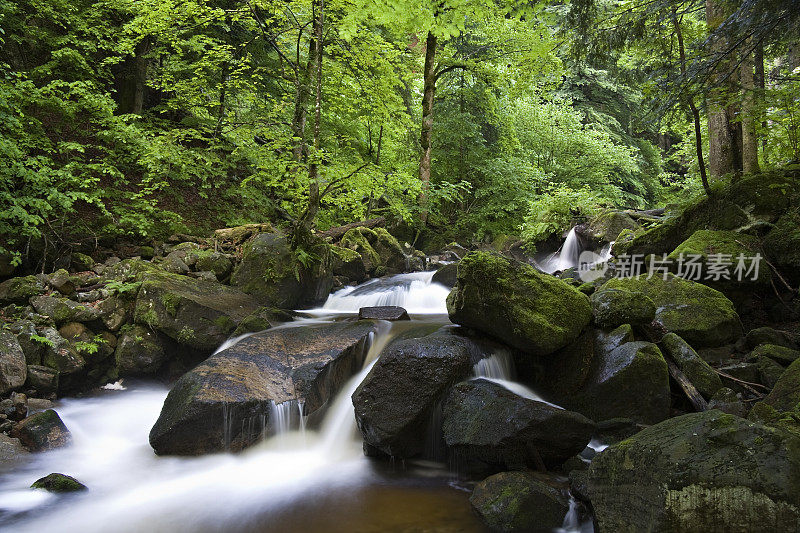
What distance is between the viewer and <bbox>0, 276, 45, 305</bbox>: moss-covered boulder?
6.43 m

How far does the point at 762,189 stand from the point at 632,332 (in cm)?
347

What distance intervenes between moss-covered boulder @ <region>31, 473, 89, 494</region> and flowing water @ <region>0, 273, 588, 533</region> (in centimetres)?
7

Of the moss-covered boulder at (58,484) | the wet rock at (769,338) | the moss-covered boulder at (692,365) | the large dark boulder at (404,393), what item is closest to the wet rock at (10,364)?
the moss-covered boulder at (58,484)

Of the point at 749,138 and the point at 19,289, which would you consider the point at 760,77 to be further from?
A: the point at 19,289

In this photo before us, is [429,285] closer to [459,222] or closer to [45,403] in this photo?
[459,222]

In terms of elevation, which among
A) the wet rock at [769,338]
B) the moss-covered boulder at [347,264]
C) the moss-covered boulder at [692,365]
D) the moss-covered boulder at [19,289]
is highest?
the moss-covered boulder at [347,264]

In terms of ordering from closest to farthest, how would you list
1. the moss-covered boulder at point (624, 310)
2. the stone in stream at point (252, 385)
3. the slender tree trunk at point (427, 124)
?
the stone in stream at point (252, 385)
the moss-covered boulder at point (624, 310)
the slender tree trunk at point (427, 124)

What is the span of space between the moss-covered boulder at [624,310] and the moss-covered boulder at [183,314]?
17.6ft

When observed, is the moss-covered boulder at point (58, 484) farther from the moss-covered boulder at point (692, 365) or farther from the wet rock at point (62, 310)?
the moss-covered boulder at point (692, 365)

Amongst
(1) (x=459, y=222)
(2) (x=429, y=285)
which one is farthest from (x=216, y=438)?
(1) (x=459, y=222)

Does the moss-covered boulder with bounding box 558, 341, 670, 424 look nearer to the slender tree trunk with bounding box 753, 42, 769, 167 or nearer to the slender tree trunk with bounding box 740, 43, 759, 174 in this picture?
the slender tree trunk with bounding box 753, 42, 769, 167

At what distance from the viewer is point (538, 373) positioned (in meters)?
5.63

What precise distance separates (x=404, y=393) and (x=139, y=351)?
14.2 ft

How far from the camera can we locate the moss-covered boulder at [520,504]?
358cm
